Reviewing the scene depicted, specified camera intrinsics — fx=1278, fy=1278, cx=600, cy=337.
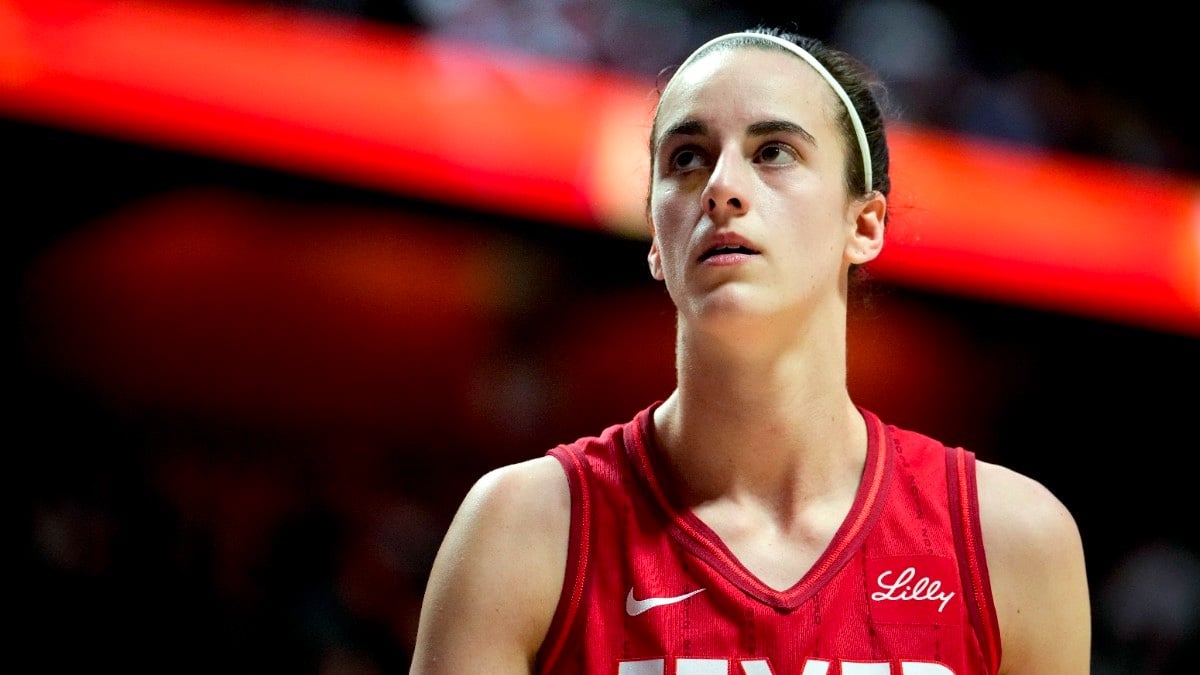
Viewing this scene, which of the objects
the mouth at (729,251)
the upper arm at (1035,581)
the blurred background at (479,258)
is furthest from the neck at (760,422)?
the blurred background at (479,258)

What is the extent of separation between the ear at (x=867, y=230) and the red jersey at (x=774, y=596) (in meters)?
0.44

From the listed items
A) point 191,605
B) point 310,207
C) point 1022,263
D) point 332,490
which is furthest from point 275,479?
point 1022,263

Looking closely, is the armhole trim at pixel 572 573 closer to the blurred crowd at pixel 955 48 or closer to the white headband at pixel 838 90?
the white headband at pixel 838 90

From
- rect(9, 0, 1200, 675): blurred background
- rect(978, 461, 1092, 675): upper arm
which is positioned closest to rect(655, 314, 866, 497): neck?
rect(978, 461, 1092, 675): upper arm

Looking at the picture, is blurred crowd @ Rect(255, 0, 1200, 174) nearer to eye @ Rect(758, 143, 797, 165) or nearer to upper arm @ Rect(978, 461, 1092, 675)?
eye @ Rect(758, 143, 797, 165)

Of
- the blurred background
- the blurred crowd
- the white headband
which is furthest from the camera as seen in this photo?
the blurred crowd

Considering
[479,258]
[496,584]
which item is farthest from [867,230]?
[479,258]

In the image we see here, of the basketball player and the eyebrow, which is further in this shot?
the eyebrow

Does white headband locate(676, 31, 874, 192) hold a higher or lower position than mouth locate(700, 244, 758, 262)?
higher

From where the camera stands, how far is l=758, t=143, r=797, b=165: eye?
90.2 inches

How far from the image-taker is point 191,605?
5.52 meters

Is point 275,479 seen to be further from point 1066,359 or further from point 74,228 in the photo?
point 1066,359

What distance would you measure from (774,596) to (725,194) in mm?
682

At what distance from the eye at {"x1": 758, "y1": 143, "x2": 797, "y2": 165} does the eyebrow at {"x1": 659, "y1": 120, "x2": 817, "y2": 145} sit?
0.03 metres
